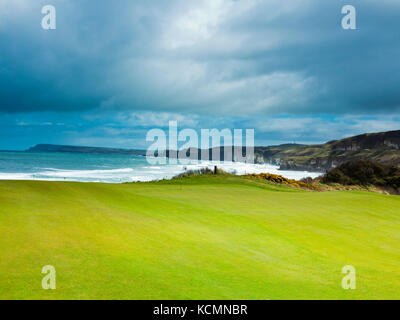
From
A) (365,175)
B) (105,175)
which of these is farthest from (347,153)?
(105,175)

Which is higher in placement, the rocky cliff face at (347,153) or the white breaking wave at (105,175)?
the rocky cliff face at (347,153)

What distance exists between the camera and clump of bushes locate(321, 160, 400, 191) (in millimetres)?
49312

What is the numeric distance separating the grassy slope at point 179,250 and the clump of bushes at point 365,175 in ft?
123

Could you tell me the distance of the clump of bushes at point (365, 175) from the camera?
4931cm

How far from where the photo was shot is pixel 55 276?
601cm

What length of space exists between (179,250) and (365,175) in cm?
4827

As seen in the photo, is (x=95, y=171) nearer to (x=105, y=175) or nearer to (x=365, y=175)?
(x=105, y=175)

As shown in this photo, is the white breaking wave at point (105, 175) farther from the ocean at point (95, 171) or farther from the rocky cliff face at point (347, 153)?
the rocky cliff face at point (347, 153)

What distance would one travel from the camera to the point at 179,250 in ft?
26.3

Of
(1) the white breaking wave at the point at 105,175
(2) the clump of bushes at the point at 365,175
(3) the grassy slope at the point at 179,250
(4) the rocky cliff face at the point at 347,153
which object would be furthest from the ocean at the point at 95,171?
(3) the grassy slope at the point at 179,250

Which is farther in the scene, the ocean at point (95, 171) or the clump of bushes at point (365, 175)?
the ocean at point (95, 171)

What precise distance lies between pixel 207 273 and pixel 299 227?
677cm
